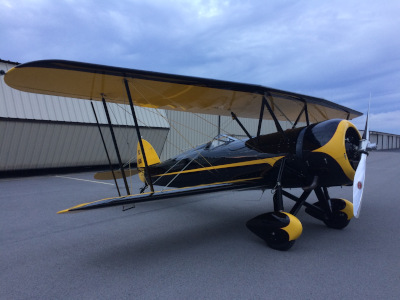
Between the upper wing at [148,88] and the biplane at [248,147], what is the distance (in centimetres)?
1

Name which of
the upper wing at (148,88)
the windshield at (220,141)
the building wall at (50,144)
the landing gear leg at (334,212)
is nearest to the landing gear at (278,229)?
the landing gear leg at (334,212)

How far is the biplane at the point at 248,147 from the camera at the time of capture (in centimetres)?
348

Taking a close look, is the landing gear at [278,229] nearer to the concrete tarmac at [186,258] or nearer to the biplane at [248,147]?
the biplane at [248,147]

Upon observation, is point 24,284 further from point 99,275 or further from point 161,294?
point 161,294

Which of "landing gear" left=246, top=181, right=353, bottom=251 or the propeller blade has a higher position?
the propeller blade

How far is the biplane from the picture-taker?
3.48m

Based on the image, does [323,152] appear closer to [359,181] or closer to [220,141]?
[359,181]

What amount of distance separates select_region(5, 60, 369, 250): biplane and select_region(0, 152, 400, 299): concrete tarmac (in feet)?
1.62

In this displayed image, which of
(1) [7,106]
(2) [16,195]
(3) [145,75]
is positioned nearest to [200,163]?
(3) [145,75]

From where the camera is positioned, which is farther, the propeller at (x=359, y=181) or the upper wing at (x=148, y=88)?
the upper wing at (x=148, y=88)

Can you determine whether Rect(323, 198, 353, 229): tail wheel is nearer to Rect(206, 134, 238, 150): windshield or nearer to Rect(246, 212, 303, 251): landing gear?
Rect(246, 212, 303, 251): landing gear

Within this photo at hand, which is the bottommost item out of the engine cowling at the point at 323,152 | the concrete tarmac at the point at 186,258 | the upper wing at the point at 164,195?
the concrete tarmac at the point at 186,258

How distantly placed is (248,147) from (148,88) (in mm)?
1967

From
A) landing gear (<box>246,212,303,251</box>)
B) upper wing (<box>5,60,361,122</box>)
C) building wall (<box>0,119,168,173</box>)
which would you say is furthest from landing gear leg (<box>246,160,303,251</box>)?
building wall (<box>0,119,168,173</box>)
